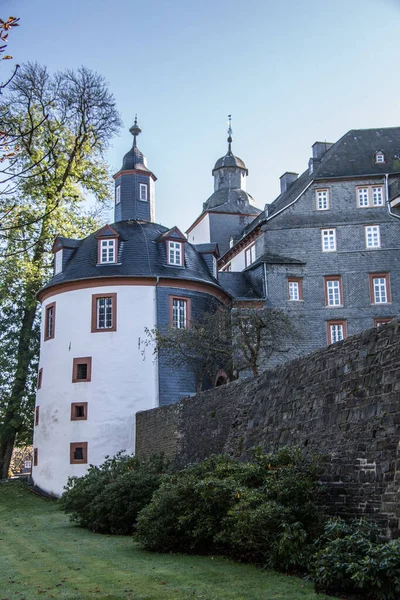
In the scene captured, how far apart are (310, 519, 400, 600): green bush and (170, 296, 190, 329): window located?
22817 millimetres

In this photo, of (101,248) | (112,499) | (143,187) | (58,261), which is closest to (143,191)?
(143,187)

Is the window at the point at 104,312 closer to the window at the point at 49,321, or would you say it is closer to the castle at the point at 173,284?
the castle at the point at 173,284

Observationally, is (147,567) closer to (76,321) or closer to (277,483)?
(277,483)

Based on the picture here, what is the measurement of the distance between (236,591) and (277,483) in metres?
2.43

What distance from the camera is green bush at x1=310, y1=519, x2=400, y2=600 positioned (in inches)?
311

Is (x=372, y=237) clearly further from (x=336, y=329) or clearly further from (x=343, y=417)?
(x=343, y=417)

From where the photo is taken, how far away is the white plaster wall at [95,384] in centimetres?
3039

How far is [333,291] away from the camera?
3934cm

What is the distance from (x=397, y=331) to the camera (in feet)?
34.7

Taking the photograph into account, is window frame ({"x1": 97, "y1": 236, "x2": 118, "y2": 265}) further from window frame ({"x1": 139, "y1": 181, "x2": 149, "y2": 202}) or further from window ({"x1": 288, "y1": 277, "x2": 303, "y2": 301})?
window ({"x1": 288, "y1": 277, "x2": 303, "y2": 301})

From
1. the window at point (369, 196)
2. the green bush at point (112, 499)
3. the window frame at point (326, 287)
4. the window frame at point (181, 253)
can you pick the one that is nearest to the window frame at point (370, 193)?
the window at point (369, 196)

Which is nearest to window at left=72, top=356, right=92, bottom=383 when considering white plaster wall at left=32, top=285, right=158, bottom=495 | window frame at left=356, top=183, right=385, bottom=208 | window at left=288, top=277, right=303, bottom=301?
white plaster wall at left=32, top=285, right=158, bottom=495

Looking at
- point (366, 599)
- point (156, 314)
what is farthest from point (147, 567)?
point (156, 314)

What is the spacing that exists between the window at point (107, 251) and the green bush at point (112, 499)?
50.4 ft
